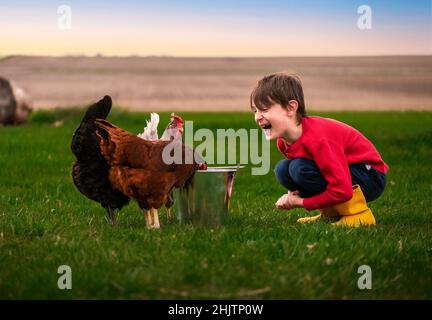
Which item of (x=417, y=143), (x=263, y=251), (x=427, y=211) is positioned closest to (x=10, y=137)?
(x=417, y=143)

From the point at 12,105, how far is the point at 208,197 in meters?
14.0

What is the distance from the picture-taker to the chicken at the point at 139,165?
5262 mm

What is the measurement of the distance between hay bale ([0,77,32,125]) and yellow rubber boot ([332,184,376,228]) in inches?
551

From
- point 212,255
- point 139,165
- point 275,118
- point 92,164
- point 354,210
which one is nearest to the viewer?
point 212,255

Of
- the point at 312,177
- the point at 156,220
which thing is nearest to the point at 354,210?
the point at 312,177

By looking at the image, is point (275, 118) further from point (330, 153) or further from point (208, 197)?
point (208, 197)

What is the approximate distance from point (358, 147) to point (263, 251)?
1.65 meters

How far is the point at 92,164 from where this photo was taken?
5473 mm

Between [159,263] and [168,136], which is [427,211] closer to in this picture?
[168,136]

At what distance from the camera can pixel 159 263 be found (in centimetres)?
449

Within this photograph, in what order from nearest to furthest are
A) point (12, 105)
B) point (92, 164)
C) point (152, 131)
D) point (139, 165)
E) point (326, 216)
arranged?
1. point (139, 165)
2. point (92, 164)
3. point (152, 131)
4. point (326, 216)
5. point (12, 105)

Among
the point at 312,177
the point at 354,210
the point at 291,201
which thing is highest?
the point at 312,177

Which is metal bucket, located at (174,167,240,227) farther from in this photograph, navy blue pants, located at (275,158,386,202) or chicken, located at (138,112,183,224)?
navy blue pants, located at (275,158,386,202)

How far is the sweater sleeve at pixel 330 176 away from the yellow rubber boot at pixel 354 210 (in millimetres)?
264
